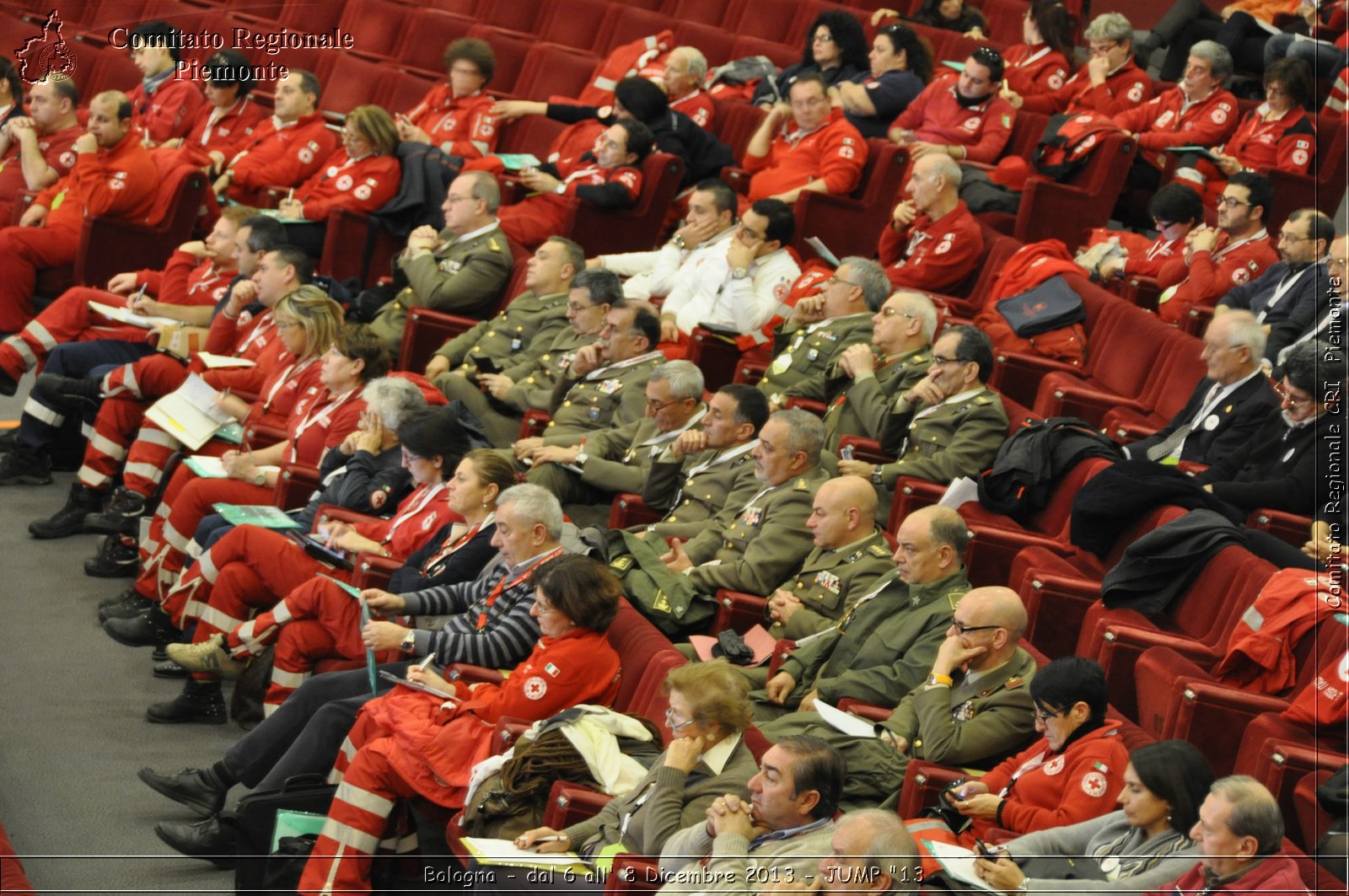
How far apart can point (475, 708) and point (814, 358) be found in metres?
1.69

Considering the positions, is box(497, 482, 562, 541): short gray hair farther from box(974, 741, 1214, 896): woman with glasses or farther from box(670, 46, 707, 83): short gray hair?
box(670, 46, 707, 83): short gray hair

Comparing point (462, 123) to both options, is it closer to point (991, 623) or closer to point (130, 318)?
point (130, 318)

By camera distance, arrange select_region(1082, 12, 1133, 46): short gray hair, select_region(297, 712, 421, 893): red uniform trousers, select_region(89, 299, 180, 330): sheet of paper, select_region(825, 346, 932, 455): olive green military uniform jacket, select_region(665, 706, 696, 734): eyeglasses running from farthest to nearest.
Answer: select_region(1082, 12, 1133, 46): short gray hair < select_region(89, 299, 180, 330): sheet of paper < select_region(825, 346, 932, 455): olive green military uniform jacket < select_region(297, 712, 421, 893): red uniform trousers < select_region(665, 706, 696, 734): eyeglasses

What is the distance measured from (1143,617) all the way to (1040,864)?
0.89 meters

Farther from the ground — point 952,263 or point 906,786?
point 952,263

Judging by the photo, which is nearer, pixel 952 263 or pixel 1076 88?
pixel 952 263

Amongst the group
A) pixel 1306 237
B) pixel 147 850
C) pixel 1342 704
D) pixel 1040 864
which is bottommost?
pixel 147 850

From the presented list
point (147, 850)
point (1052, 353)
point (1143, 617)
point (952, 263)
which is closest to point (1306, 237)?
point (1052, 353)

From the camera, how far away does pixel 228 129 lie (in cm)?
657

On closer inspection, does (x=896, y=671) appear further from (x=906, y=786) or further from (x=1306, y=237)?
(x=1306, y=237)

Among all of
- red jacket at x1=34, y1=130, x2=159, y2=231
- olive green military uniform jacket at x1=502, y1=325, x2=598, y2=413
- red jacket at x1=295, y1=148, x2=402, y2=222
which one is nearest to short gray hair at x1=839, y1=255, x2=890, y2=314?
olive green military uniform jacket at x1=502, y1=325, x2=598, y2=413

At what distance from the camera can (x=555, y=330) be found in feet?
16.3

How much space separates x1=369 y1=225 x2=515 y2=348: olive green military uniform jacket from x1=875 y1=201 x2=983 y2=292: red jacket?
4.01ft

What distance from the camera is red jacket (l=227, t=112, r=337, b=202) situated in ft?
20.4
